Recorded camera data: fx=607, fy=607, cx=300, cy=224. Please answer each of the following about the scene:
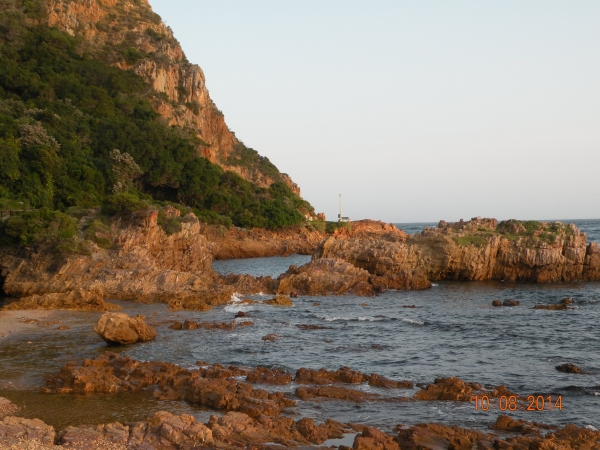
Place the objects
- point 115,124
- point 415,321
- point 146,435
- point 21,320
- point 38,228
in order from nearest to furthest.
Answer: point 146,435 < point 21,320 < point 415,321 < point 38,228 < point 115,124

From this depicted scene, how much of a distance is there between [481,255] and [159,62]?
200ft

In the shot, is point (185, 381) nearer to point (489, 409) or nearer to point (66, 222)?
point (489, 409)

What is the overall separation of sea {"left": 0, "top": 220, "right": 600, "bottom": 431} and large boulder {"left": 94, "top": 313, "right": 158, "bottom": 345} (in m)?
0.47

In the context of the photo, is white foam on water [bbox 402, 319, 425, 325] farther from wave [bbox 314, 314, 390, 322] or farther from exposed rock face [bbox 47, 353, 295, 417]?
exposed rock face [bbox 47, 353, 295, 417]

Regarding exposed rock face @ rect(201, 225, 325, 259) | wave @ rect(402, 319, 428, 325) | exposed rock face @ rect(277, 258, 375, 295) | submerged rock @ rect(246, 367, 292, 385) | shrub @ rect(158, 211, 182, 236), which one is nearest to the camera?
submerged rock @ rect(246, 367, 292, 385)

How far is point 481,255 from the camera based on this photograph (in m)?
39.8

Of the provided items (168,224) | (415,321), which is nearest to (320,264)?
(168,224)

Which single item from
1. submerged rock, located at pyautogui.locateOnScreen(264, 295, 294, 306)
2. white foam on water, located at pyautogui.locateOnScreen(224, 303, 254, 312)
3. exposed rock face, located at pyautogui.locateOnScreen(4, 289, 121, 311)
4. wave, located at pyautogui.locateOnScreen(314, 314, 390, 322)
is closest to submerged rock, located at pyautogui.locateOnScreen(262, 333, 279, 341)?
wave, located at pyautogui.locateOnScreen(314, 314, 390, 322)

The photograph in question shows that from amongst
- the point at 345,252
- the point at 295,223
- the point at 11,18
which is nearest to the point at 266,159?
the point at 295,223

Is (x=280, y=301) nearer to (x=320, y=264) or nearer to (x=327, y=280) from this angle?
(x=327, y=280)

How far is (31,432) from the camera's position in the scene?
11164 millimetres

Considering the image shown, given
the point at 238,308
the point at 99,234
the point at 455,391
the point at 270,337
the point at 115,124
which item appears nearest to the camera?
the point at 455,391

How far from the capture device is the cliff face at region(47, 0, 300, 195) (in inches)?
3278

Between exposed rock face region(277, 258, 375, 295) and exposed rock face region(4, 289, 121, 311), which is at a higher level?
exposed rock face region(277, 258, 375, 295)
